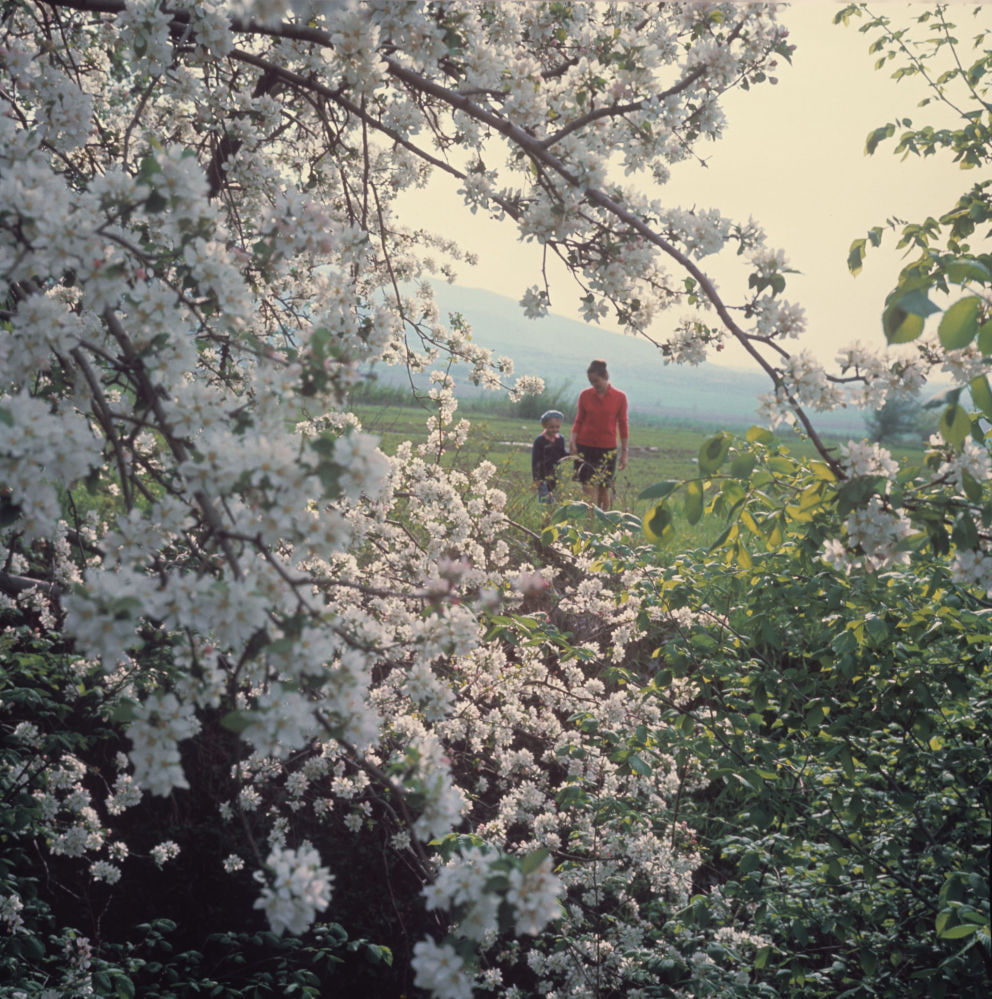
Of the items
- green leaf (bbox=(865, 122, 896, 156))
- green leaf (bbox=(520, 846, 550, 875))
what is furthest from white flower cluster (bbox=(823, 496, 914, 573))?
green leaf (bbox=(865, 122, 896, 156))

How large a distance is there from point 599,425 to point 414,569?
596cm

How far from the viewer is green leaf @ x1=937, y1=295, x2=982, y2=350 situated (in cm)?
141

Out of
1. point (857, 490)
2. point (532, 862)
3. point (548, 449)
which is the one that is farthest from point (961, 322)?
point (548, 449)

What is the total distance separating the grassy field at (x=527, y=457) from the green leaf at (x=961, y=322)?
2.24ft

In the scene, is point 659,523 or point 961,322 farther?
point 659,523

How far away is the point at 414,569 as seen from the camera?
3.38 meters

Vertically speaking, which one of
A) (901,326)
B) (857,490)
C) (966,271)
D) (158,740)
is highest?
(966,271)

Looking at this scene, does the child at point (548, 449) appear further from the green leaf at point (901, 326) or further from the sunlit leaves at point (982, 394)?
the green leaf at point (901, 326)

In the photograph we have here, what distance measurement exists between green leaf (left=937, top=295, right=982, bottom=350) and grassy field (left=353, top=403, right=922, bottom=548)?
682 millimetres

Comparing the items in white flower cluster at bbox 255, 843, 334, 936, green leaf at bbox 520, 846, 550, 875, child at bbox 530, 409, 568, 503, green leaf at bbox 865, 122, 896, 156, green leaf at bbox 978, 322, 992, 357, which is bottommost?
white flower cluster at bbox 255, 843, 334, 936

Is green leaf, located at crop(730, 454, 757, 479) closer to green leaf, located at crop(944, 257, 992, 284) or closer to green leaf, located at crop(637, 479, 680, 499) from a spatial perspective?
green leaf, located at crop(637, 479, 680, 499)

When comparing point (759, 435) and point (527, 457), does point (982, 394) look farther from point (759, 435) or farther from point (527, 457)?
point (527, 457)

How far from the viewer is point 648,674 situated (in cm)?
609

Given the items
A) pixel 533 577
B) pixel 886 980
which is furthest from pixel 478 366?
pixel 886 980
